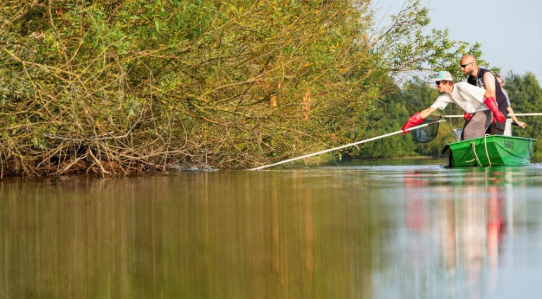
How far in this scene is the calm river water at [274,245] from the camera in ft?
16.9

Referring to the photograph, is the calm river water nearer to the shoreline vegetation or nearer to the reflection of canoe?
the shoreline vegetation

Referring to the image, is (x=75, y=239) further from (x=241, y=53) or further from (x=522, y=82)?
(x=522, y=82)

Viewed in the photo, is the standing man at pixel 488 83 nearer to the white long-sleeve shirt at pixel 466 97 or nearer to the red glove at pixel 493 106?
the red glove at pixel 493 106

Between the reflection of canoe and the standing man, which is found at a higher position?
the standing man

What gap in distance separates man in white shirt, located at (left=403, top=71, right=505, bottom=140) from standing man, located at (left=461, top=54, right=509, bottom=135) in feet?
0.50

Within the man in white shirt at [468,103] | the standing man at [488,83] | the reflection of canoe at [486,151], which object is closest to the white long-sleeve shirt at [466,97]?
the man in white shirt at [468,103]

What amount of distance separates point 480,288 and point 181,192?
848cm

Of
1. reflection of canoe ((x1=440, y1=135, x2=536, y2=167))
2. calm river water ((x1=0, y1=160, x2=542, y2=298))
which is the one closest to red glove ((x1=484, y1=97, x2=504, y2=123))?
reflection of canoe ((x1=440, y1=135, x2=536, y2=167))

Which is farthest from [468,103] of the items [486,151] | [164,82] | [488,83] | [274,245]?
[274,245]

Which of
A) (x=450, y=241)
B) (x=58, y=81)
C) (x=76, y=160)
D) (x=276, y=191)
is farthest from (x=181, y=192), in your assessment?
(x=450, y=241)

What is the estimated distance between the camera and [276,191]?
1319cm

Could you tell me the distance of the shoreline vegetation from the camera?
13023mm

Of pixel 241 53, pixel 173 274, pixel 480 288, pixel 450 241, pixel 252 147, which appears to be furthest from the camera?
pixel 252 147

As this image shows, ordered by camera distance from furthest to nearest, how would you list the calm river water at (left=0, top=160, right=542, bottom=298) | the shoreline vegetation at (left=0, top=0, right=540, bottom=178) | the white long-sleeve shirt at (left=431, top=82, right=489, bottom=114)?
the white long-sleeve shirt at (left=431, top=82, right=489, bottom=114) < the shoreline vegetation at (left=0, top=0, right=540, bottom=178) < the calm river water at (left=0, top=160, right=542, bottom=298)
